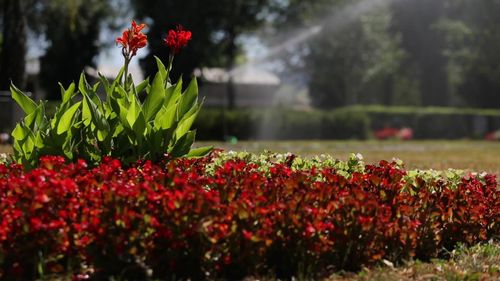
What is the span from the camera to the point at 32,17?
36250mm

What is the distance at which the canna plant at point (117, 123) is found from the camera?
552 cm

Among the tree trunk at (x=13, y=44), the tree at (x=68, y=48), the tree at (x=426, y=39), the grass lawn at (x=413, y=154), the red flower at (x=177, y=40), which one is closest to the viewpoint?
the red flower at (x=177, y=40)

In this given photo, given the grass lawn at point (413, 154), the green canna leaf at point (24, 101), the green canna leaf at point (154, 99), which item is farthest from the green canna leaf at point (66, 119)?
the grass lawn at point (413, 154)

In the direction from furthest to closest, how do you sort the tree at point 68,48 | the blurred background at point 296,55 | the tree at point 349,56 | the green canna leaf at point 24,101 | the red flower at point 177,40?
the tree at point 349,56, the tree at point 68,48, the blurred background at point 296,55, the red flower at point 177,40, the green canna leaf at point 24,101

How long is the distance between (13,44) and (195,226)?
17.5 meters

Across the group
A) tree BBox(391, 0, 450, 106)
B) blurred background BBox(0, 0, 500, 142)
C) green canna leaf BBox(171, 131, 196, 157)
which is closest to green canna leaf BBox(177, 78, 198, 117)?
green canna leaf BBox(171, 131, 196, 157)

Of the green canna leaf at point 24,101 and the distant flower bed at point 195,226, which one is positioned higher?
the green canna leaf at point 24,101

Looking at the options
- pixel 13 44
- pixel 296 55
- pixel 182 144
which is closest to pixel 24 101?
pixel 182 144

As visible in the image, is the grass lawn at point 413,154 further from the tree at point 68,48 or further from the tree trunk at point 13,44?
the tree at point 68,48

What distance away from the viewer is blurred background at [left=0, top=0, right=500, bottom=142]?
27.9 metres

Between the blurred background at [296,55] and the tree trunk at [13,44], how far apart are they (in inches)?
1.2

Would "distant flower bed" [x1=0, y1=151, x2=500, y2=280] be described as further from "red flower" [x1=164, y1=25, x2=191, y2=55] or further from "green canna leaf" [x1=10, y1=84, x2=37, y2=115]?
"red flower" [x1=164, y1=25, x2=191, y2=55]

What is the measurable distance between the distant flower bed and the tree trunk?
51.8 feet

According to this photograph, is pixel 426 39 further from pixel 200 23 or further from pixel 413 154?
pixel 413 154
